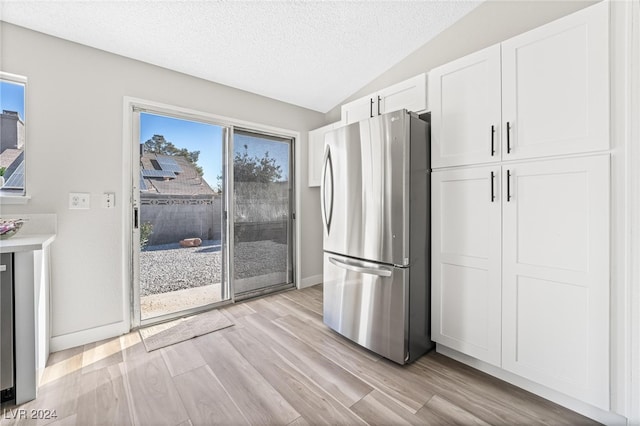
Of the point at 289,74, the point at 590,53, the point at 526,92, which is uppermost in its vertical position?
the point at 289,74

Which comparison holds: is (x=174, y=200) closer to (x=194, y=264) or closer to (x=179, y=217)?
(x=179, y=217)

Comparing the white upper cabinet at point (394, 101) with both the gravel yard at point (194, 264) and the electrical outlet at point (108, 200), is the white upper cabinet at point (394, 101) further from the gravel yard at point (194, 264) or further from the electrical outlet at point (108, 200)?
the electrical outlet at point (108, 200)

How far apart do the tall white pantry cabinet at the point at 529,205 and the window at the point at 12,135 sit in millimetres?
3098

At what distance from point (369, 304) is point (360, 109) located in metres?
1.78

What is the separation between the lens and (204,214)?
2895 mm

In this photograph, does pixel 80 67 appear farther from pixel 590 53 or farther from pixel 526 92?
pixel 590 53

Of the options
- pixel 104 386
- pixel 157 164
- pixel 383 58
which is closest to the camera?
pixel 104 386

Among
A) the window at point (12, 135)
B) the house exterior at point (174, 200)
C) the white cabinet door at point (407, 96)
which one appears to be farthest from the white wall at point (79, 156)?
the white cabinet door at point (407, 96)

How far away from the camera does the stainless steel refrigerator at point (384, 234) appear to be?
6.21 ft

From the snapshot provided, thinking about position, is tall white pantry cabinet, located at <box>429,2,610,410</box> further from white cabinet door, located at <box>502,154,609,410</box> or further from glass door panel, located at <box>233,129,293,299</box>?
glass door panel, located at <box>233,129,293,299</box>

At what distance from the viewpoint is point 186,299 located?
2.86m

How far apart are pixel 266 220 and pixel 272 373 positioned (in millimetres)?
1883

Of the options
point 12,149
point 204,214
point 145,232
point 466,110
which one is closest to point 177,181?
point 204,214

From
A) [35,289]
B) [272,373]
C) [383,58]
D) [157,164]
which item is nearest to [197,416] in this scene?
[272,373]
